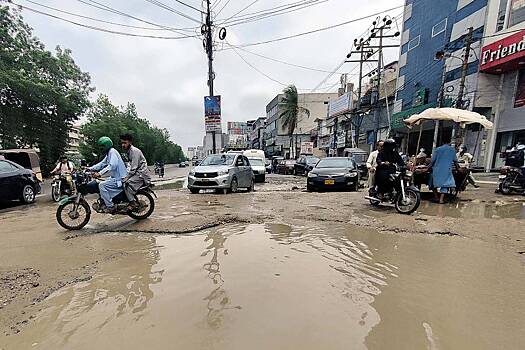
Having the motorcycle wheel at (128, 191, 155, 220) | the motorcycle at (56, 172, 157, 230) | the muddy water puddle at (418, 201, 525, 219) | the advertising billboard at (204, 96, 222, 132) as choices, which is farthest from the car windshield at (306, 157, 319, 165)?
the motorcycle at (56, 172, 157, 230)

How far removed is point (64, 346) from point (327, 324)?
6.29 feet

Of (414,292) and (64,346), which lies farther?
(414,292)

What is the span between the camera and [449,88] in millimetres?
19328

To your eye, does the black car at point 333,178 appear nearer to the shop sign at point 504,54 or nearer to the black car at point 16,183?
the black car at point 16,183

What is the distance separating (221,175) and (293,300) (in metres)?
7.93

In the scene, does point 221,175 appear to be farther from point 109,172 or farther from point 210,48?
point 210,48

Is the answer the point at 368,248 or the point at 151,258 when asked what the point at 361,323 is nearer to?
the point at 368,248

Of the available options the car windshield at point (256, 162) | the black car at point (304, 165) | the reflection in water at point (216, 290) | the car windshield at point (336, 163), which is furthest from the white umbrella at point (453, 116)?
the black car at point (304, 165)

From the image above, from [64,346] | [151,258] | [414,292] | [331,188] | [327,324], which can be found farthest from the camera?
[331,188]

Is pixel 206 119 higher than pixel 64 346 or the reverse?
higher

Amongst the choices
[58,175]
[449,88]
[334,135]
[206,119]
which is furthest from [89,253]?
[334,135]

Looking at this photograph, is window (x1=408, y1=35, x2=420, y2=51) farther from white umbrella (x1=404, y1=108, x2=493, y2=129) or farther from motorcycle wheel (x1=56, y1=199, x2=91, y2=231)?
motorcycle wheel (x1=56, y1=199, x2=91, y2=231)

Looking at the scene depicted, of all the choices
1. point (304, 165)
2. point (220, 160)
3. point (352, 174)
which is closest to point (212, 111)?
point (220, 160)

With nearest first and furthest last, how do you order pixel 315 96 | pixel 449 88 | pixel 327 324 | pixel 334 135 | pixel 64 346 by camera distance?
pixel 64 346 → pixel 327 324 → pixel 449 88 → pixel 334 135 → pixel 315 96
